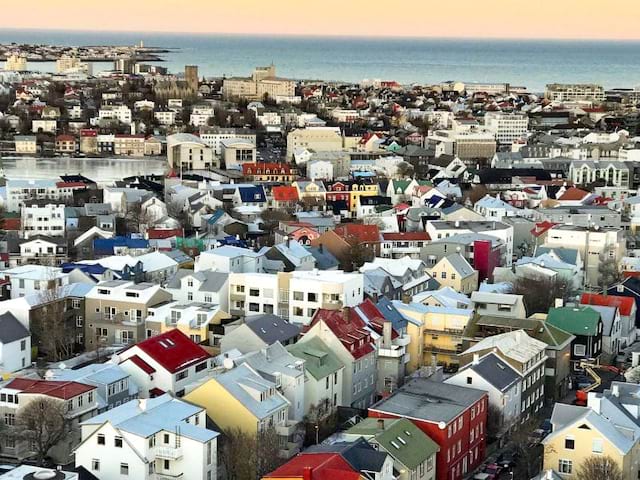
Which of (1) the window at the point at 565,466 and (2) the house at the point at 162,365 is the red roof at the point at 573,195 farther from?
(1) the window at the point at 565,466

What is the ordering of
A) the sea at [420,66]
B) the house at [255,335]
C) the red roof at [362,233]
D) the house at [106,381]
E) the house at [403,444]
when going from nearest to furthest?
the house at [403,444] → the house at [106,381] → the house at [255,335] → the red roof at [362,233] → the sea at [420,66]

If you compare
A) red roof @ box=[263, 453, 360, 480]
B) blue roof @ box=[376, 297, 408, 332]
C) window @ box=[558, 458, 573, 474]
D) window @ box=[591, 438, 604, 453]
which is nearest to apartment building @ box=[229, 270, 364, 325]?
blue roof @ box=[376, 297, 408, 332]

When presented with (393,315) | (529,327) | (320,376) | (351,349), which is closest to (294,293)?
(393,315)

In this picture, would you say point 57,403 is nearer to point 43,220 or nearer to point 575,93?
point 43,220

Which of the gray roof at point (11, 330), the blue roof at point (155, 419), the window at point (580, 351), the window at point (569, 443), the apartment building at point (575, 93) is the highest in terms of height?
the apartment building at point (575, 93)

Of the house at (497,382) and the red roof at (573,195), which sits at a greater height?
the red roof at (573,195)

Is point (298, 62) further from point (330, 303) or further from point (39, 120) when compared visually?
point (330, 303)

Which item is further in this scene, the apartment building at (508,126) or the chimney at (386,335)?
the apartment building at (508,126)

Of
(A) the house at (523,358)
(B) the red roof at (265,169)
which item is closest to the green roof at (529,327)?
(A) the house at (523,358)
